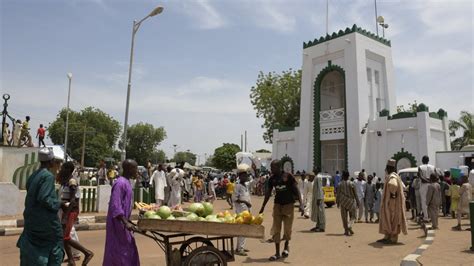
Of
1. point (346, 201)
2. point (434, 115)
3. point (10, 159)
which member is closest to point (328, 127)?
point (434, 115)

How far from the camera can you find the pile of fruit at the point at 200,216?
5.22 metres

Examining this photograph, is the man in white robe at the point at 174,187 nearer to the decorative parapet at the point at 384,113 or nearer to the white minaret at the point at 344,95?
the white minaret at the point at 344,95

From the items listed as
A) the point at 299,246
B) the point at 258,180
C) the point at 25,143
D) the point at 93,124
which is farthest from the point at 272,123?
the point at 93,124

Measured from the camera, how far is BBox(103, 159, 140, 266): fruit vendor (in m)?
4.60

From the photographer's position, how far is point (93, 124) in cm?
6700

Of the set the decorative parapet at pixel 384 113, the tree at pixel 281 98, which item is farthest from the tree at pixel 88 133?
the decorative parapet at pixel 384 113

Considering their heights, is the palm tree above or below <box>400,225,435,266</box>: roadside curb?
above

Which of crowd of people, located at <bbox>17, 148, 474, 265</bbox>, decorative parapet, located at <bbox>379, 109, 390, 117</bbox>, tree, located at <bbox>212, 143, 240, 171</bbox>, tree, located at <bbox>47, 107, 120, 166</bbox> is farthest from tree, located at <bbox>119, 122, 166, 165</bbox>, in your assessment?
crowd of people, located at <bbox>17, 148, 474, 265</bbox>

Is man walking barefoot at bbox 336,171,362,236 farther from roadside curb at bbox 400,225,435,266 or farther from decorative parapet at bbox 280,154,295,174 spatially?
decorative parapet at bbox 280,154,295,174

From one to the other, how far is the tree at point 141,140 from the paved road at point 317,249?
69270 millimetres

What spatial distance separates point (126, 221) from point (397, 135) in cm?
2134

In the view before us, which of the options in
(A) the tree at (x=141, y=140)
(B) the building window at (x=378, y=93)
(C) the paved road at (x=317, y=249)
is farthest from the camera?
(A) the tree at (x=141, y=140)

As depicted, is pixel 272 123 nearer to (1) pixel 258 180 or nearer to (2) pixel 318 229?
(1) pixel 258 180

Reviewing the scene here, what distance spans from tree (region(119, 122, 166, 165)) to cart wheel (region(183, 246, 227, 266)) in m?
75.1
